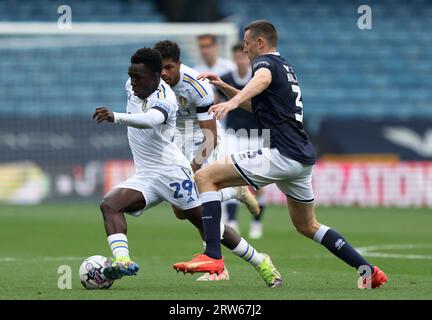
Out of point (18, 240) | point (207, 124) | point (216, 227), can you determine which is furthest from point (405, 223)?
point (216, 227)

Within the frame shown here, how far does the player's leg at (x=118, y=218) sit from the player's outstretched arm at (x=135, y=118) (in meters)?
0.69

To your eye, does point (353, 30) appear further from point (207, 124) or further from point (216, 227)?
point (216, 227)

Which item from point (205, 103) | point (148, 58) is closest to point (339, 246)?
point (148, 58)

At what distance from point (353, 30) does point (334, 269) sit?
21.0 m

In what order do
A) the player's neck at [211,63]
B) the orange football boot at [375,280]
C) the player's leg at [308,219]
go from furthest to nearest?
the player's neck at [211,63] → the player's leg at [308,219] → the orange football boot at [375,280]

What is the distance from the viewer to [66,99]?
26500 mm

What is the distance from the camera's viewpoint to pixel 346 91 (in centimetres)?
2908

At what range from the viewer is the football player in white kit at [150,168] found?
28.3ft

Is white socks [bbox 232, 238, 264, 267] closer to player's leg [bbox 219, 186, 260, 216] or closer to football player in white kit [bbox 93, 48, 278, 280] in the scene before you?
football player in white kit [bbox 93, 48, 278, 280]

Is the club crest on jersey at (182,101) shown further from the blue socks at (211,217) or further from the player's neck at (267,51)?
the blue socks at (211,217)

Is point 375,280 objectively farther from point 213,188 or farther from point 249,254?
point 213,188

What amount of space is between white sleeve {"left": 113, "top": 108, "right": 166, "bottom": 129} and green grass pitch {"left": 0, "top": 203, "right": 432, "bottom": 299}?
129 centimetres

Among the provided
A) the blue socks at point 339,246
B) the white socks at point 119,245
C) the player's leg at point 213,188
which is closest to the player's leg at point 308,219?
the blue socks at point 339,246
